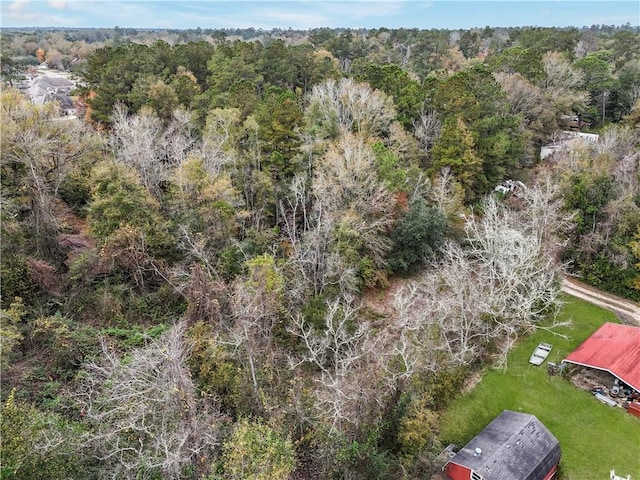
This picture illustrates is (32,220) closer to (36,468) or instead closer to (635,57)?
(36,468)

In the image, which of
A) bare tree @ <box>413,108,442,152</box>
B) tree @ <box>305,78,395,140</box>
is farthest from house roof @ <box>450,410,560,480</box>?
bare tree @ <box>413,108,442,152</box>

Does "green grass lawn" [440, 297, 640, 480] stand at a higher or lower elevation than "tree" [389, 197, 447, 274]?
lower

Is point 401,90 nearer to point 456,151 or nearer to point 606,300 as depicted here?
point 456,151

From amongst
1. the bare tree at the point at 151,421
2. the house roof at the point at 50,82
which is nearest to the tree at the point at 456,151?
the bare tree at the point at 151,421

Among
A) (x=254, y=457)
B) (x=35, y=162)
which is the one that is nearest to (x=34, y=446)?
(x=254, y=457)

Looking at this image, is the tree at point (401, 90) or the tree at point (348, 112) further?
the tree at point (401, 90)

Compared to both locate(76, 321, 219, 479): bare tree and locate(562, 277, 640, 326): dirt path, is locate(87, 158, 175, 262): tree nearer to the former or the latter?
locate(76, 321, 219, 479): bare tree

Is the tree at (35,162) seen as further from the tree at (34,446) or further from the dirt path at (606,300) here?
the dirt path at (606,300)

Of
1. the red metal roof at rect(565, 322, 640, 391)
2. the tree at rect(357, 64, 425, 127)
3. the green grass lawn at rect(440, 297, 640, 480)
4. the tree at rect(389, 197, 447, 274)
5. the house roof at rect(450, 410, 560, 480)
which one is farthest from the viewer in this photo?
the tree at rect(357, 64, 425, 127)
